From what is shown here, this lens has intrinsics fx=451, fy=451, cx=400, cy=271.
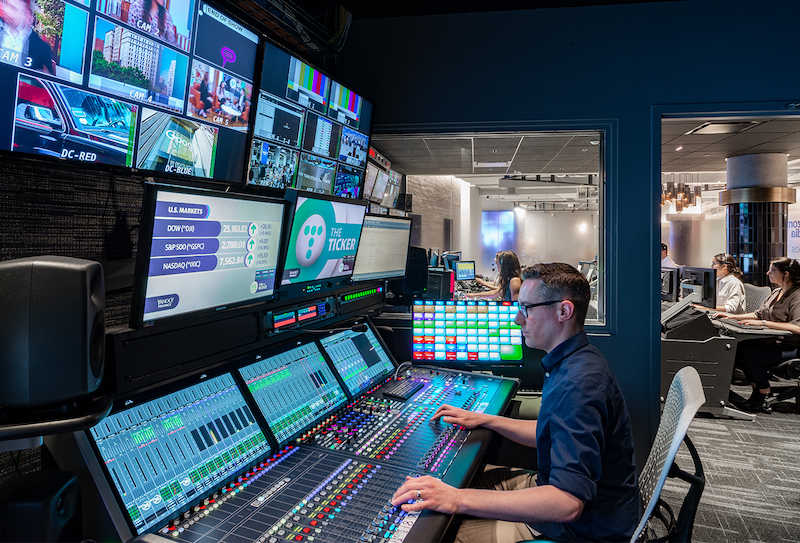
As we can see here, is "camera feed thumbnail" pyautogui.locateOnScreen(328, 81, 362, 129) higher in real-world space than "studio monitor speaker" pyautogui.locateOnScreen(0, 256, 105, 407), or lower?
higher

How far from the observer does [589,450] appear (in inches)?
49.6

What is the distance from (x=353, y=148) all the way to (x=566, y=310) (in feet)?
6.14

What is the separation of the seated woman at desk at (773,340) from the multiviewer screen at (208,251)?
484 cm

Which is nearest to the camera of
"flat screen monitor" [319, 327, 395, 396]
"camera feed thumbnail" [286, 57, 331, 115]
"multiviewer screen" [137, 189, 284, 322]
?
"multiviewer screen" [137, 189, 284, 322]

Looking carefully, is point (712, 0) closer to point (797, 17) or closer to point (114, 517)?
point (797, 17)

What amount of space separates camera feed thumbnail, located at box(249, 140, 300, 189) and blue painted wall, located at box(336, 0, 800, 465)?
1039 mm

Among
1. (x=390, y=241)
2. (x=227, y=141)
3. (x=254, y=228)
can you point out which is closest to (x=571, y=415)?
(x=254, y=228)

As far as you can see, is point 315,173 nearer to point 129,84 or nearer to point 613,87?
point 129,84

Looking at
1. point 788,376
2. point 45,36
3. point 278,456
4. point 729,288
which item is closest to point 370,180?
point 45,36

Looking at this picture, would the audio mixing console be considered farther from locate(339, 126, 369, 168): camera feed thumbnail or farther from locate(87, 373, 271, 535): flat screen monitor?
locate(339, 126, 369, 168): camera feed thumbnail

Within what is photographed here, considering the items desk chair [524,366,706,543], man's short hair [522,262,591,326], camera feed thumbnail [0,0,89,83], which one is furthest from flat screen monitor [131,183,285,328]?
desk chair [524,366,706,543]

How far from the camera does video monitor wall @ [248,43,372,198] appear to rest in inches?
87.7

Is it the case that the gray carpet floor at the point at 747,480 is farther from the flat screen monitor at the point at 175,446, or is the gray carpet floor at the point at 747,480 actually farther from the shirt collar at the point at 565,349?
the flat screen monitor at the point at 175,446

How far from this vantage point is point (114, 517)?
3.24 ft
